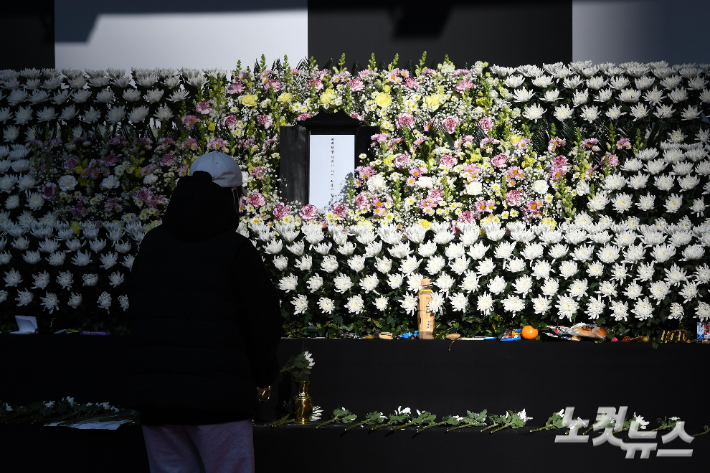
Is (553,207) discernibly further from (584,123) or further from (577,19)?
(577,19)

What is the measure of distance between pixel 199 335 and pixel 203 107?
2.82m

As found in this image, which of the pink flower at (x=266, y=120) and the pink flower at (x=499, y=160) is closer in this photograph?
the pink flower at (x=499, y=160)

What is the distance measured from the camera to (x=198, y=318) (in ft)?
5.70

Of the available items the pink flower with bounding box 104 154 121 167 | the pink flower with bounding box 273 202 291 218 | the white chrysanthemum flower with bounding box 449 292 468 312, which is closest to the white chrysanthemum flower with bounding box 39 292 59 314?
the pink flower with bounding box 104 154 121 167

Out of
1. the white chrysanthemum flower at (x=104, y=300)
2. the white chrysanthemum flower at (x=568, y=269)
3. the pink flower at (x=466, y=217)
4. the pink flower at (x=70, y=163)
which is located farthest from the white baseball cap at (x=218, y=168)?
the pink flower at (x=70, y=163)

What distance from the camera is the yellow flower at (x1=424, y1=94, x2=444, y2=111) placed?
4.20 metres

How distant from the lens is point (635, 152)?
377cm

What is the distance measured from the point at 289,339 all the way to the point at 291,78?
218cm

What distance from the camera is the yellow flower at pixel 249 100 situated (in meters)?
4.29

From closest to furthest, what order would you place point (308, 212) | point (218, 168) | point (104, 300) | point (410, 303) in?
point (218, 168)
point (410, 303)
point (104, 300)
point (308, 212)

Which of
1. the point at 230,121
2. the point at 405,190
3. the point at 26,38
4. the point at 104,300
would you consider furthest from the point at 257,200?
the point at 26,38

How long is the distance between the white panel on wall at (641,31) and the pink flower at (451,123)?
118 cm

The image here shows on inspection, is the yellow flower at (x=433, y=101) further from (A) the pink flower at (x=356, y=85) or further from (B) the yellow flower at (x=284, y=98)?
(B) the yellow flower at (x=284, y=98)

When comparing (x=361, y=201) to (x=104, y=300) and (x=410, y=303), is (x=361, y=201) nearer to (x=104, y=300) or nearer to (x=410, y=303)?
(x=410, y=303)
